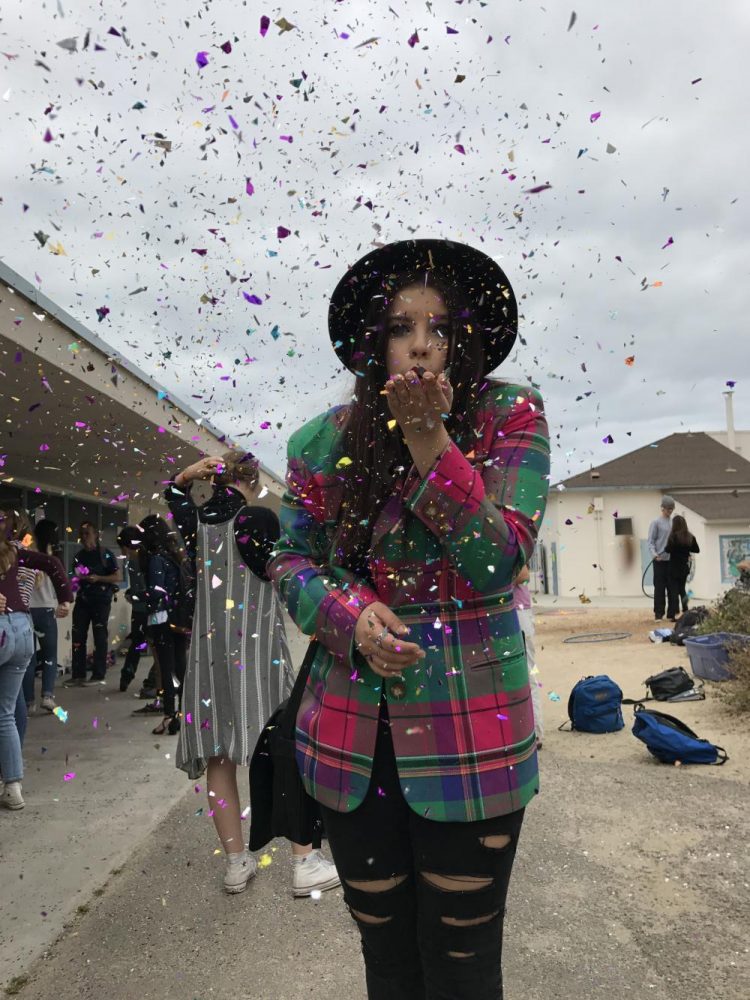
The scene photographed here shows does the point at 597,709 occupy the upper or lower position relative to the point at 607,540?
lower

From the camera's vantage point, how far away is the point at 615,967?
2.78 metres

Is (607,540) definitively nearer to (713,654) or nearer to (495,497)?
(713,654)

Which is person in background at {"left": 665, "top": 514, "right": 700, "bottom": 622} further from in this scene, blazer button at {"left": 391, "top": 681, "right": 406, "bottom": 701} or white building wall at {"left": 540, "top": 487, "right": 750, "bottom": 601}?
blazer button at {"left": 391, "top": 681, "right": 406, "bottom": 701}

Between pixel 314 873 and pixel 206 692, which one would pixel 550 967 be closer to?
pixel 314 873

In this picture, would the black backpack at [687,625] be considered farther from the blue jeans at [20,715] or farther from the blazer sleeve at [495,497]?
the blazer sleeve at [495,497]

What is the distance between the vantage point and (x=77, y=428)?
332 inches

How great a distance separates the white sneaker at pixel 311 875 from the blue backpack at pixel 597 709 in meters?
3.44

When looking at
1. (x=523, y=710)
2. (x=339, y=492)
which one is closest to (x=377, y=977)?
(x=523, y=710)

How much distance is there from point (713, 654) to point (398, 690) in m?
7.40

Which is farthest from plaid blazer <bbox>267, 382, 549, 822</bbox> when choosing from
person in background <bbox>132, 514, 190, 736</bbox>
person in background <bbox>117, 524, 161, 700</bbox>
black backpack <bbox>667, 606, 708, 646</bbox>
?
black backpack <bbox>667, 606, 708, 646</bbox>

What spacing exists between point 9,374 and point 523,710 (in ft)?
18.1

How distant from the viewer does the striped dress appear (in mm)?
3463

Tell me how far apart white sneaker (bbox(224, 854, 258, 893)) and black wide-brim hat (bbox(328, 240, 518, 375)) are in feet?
9.03

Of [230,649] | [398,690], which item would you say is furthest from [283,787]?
[230,649]
